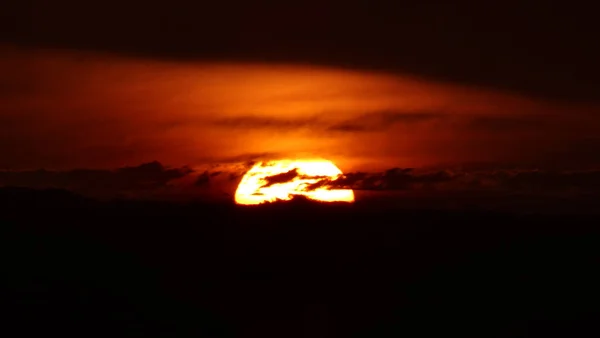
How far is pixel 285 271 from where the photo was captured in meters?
57.0

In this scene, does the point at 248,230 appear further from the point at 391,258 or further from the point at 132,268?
the point at 132,268

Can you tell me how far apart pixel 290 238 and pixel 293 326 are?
14.0 meters

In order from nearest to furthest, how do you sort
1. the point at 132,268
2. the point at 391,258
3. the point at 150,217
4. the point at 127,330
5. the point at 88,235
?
the point at 127,330 < the point at 132,268 < the point at 88,235 < the point at 391,258 < the point at 150,217

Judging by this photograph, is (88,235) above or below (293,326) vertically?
above

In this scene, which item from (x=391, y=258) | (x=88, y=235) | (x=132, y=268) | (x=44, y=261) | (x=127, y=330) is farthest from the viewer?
(x=391, y=258)

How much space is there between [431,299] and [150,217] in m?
20.1

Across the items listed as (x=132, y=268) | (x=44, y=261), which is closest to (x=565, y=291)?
(x=132, y=268)

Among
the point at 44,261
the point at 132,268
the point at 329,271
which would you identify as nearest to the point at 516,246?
the point at 329,271

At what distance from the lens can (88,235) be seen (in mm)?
56875

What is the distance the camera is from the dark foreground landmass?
147ft

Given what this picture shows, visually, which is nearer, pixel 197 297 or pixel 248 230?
pixel 197 297

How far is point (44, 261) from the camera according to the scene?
47.4 metres

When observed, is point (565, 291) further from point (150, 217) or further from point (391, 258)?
point (150, 217)

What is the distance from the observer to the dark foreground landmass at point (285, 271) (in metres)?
44.9
